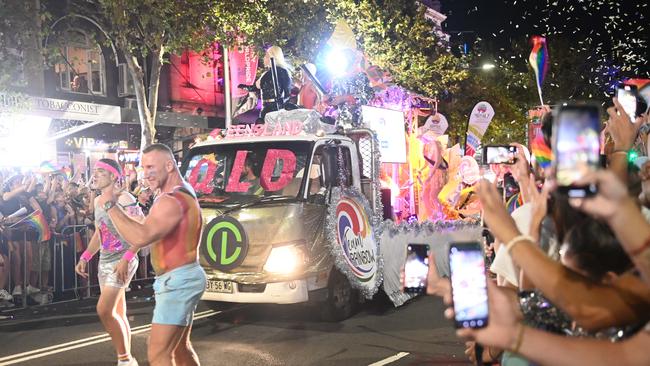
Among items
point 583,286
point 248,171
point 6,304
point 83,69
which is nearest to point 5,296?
point 6,304

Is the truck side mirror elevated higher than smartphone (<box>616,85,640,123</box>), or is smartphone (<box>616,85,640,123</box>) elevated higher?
smartphone (<box>616,85,640,123</box>)

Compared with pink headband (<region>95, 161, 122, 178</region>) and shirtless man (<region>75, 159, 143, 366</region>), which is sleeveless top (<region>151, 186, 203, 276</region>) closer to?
shirtless man (<region>75, 159, 143, 366</region>)

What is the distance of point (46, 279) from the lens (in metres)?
10.9

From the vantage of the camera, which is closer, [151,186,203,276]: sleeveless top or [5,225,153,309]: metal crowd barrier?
[151,186,203,276]: sleeveless top

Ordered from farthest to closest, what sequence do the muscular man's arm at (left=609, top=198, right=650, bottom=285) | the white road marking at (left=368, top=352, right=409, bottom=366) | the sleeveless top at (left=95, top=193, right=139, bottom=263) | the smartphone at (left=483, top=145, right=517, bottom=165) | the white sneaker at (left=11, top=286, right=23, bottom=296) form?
the white sneaker at (left=11, top=286, right=23, bottom=296), the white road marking at (left=368, top=352, right=409, bottom=366), the sleeveless top at (left=95, top=193, right=139, bottom=263), the smartphone at (left=483, top=145, right=517, bottom=165), the muscular man's arm at (left=609, top=198, right=650, bottom=285)

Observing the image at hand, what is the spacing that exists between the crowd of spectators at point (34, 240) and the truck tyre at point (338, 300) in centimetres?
455

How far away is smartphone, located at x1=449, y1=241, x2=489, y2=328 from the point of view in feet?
6.60

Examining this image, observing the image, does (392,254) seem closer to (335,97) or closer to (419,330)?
(419,330)

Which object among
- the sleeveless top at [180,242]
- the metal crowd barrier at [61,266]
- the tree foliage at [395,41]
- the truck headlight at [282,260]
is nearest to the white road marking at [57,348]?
the truck headlight at [282,260]

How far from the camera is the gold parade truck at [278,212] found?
7.87 metres

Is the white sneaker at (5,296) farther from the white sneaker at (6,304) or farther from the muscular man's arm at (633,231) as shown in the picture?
the muscular man's arm at (633,231)

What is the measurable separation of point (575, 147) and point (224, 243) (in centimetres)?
651

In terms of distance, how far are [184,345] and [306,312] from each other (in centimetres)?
440

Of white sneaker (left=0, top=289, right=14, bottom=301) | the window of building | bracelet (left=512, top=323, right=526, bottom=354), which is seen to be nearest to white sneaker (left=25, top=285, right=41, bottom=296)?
white sneaker (left=0, top=289, right=14, bottom=301)
